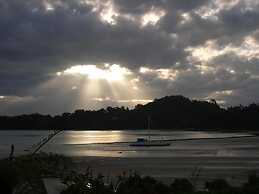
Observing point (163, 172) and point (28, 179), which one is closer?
point (28, 179)

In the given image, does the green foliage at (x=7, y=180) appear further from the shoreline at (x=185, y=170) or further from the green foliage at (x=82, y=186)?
the shoreline at (x=185, y=170)

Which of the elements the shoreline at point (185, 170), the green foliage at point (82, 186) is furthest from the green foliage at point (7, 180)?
the shoreline at point (185, 170)

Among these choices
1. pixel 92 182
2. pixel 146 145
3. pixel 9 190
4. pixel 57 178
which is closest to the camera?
pixel 9 190

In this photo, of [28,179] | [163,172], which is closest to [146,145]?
[163,172]

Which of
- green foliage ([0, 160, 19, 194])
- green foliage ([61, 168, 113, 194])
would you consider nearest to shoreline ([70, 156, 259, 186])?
green foliage ([61, 168, 113, 194])

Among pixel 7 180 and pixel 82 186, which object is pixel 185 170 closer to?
pixel 82 186

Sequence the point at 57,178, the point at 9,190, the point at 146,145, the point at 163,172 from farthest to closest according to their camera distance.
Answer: the point at 146,145 < the point at 163,172 < the point at 57,178 < the point at 9,190

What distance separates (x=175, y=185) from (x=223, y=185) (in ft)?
6.35

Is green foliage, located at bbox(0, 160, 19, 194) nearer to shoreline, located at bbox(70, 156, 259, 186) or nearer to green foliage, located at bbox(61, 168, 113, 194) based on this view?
green foliage, located at bbox(61, 168, 113, 194)

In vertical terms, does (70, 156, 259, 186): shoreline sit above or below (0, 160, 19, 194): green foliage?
below

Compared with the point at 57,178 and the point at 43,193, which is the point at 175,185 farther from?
the point at 43,193

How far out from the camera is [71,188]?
15398mm

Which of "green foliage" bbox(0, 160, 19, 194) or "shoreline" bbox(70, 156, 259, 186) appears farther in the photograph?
"shoreline" bbox(70, 156, 259, 186)

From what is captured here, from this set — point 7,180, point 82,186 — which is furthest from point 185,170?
point 7,180
